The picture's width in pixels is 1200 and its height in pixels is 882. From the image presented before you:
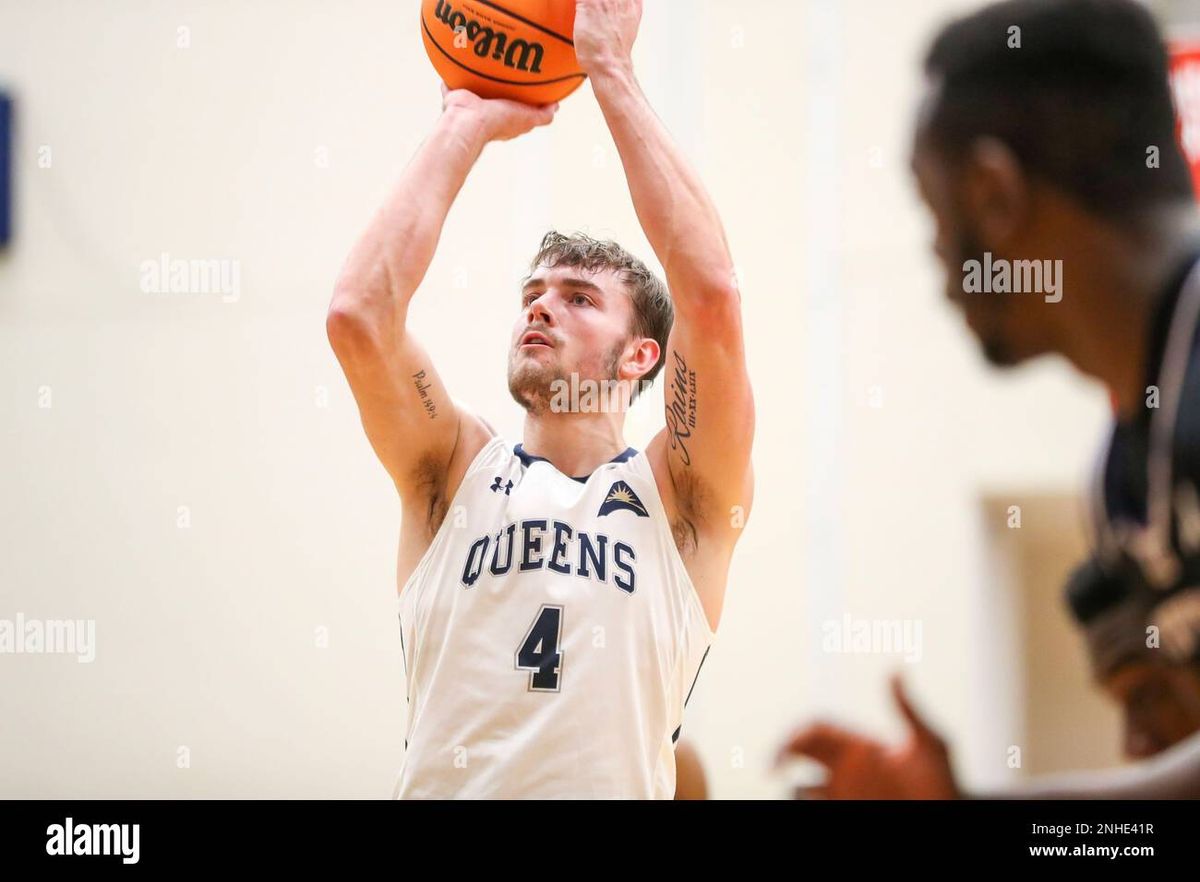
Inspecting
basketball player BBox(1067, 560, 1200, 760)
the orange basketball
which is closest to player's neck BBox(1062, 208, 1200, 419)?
basketball player BBox(1067, 560, 1200, 760)

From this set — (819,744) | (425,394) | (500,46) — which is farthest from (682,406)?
(819,744)

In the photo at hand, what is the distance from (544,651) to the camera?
240 centimetres

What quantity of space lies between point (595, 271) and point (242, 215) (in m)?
A: 2.87

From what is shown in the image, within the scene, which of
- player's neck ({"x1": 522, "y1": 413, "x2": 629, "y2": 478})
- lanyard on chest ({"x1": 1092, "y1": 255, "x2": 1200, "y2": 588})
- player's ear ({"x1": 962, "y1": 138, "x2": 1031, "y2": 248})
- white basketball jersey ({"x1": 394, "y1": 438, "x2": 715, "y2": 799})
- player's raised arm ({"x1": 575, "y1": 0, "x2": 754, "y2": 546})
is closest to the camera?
lanyard on chest ({"x1": 1092, "y1": 255, "x2": 1200, "y2": 588})

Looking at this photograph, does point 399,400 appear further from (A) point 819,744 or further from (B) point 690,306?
Result: (A) point 819,744

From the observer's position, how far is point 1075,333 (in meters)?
1.33

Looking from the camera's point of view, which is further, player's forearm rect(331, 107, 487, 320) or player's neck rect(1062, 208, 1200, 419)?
player's forearm rect(331, 107, 487, 320)

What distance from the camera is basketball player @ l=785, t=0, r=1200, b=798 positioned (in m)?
1.22

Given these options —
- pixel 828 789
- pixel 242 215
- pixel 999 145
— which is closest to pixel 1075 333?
pixel 999 145

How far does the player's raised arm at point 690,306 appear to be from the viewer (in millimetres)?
2453

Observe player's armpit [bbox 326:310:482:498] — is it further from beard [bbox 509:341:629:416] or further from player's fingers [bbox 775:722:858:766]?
player's fingers [bbox 775:722:858:766]

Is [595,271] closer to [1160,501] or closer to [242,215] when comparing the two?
[1160,501]

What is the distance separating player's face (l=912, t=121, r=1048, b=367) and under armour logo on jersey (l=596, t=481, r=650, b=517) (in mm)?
1173

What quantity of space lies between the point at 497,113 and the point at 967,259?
1536 millimetres
